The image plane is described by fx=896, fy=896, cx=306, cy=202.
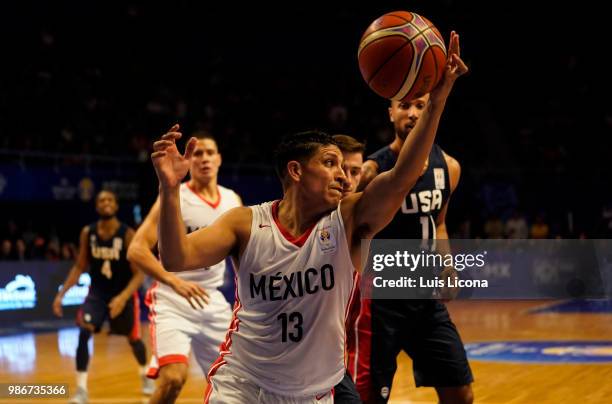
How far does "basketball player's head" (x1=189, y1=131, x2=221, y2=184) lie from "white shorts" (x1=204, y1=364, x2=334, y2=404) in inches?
112

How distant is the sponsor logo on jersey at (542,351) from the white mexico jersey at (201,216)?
181 inches

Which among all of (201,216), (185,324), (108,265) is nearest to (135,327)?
(108,265)

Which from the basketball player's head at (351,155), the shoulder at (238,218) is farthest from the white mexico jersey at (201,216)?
the shoulder at (238,218)

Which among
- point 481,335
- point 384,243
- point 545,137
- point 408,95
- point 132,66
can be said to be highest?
point 132,66

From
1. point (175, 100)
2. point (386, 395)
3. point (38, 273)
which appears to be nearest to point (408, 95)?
point (386, 395)

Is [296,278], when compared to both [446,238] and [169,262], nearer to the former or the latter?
[169,262]

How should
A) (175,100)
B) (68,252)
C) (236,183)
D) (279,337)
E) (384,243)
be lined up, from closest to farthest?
(279,337) → (384,243) → (68,252) → (236,183) → (175,100)

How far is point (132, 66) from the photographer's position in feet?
71.2

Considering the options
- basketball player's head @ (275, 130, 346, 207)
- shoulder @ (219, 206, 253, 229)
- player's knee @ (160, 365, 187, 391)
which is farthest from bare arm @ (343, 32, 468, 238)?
player's knee @ (160, 365, 187, 391)

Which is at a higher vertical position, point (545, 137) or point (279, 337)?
point (545, 137)

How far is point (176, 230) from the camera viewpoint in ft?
11.2

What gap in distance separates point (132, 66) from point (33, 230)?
21.3 feet

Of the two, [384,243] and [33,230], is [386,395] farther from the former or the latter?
[33,230]

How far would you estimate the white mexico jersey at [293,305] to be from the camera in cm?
367
